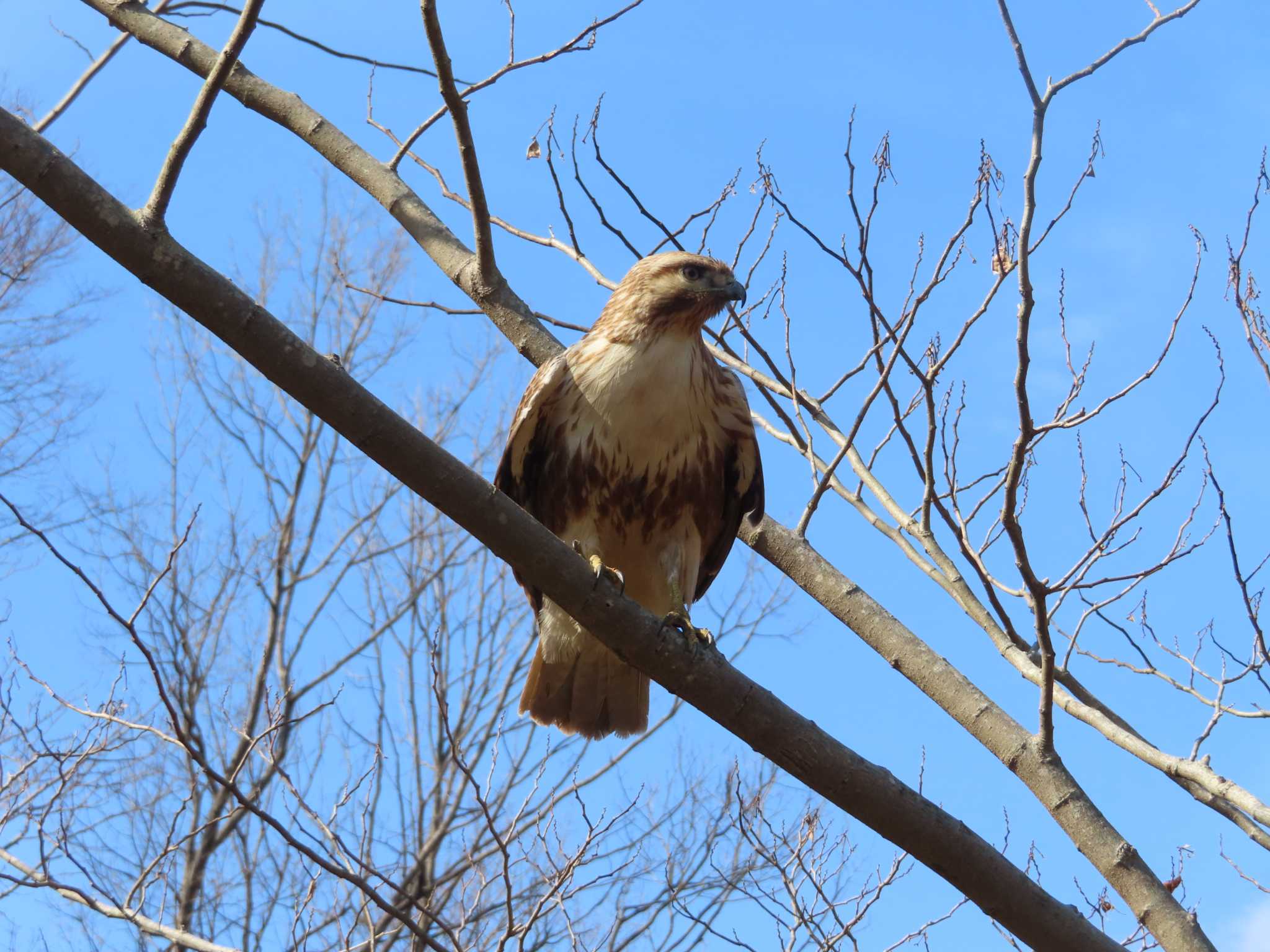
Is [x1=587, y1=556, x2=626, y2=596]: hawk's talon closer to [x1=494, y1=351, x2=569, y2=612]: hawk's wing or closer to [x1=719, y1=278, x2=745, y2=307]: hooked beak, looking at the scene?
[x1=494, y1=351, x2=569, y2=612]: hawk's wing

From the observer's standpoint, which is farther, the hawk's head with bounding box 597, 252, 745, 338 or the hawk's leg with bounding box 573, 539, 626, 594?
the hawk's head with bounding box 597, 252, 745, 338

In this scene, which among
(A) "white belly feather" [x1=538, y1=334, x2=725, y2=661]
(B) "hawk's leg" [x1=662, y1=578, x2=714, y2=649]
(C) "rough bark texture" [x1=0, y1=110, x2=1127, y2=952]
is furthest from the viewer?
(A) "white belly feather" [x1=538, y1=334, x2=725, y2=661]

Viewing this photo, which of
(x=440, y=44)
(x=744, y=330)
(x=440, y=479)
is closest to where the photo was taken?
(x=440, y=479)

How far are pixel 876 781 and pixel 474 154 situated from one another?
1967 mm

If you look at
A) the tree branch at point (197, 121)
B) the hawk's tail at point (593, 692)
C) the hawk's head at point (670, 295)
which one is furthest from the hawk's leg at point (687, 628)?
the tree branch at point (197, 121)

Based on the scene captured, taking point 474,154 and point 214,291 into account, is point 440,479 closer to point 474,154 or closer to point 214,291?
point 214,291

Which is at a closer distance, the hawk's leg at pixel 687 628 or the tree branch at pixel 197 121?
the tree branch at pixel 197 121

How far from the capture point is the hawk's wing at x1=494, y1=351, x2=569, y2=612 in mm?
4094

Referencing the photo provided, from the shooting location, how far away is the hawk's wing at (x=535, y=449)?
4094mm

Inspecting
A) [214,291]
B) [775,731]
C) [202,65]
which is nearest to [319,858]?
[775,731]

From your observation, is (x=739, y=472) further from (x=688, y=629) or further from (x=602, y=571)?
(x=602, y=571)

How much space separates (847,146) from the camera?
416 cm

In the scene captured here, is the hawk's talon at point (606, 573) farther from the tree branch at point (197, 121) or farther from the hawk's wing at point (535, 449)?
the tree branch at point (197, 121)

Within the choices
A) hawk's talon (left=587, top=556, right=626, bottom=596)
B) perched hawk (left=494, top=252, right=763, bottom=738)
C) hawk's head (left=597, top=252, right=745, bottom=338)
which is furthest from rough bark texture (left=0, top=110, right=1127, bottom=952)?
hawk's head (left=597, top=252, right=745, bottom=338)
